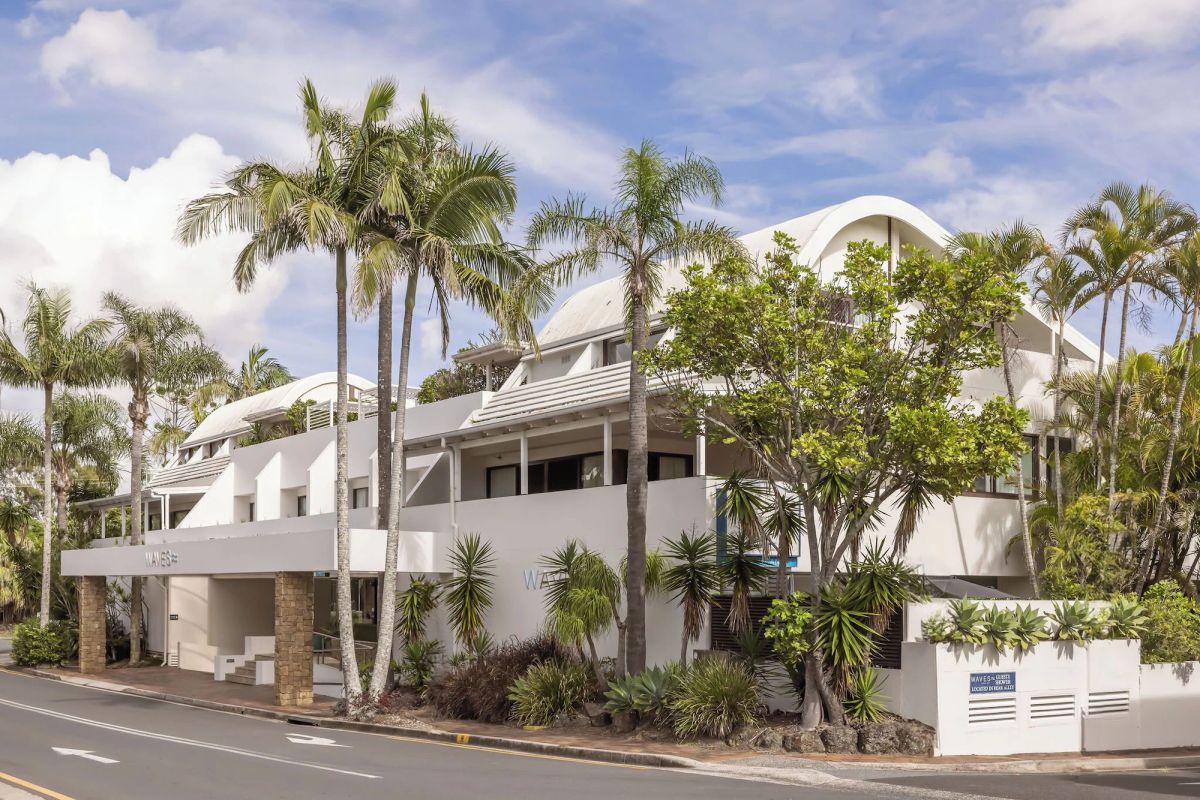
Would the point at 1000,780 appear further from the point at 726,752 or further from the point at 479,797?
the point at 479,797

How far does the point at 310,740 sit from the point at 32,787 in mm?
6488

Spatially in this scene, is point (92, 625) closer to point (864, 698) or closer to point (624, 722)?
point (624, 722)

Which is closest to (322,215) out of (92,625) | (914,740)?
(914,740)

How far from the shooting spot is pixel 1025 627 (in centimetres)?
1834

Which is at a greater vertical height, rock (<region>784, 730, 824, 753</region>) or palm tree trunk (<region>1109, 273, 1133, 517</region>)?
palm tree trunk (<region>1109, 273, 1133, 517</region>)

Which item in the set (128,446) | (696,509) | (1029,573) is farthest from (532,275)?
(128,446)

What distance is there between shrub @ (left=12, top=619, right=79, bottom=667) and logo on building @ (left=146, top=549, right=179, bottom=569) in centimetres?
760

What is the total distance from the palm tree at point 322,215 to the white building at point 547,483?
2.02 metres

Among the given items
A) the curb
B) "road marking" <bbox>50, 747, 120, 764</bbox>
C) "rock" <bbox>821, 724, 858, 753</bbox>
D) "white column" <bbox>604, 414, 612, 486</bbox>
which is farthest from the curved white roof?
"rock" <bbox>821, 724, 858, 753</bbox>

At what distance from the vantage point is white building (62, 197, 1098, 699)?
23984 millimetres

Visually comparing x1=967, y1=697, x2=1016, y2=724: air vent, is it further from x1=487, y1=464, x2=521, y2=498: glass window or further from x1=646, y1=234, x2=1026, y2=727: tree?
x1=487, y1=464, x2=521, y2=498: glass window

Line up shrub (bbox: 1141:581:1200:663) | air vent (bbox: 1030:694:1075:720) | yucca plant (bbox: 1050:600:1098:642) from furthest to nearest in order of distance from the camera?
shrub (bbox: 1141:581:1200:663) → yucca plant (bbox: 1050:600:1098:642) → air vent (bbox: 1030:694:1075:720)

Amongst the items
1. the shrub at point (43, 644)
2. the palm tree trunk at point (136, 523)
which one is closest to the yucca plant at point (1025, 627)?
the palm tree trunk at point (136, 523)

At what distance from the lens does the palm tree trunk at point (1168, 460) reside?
A: 903 inches
